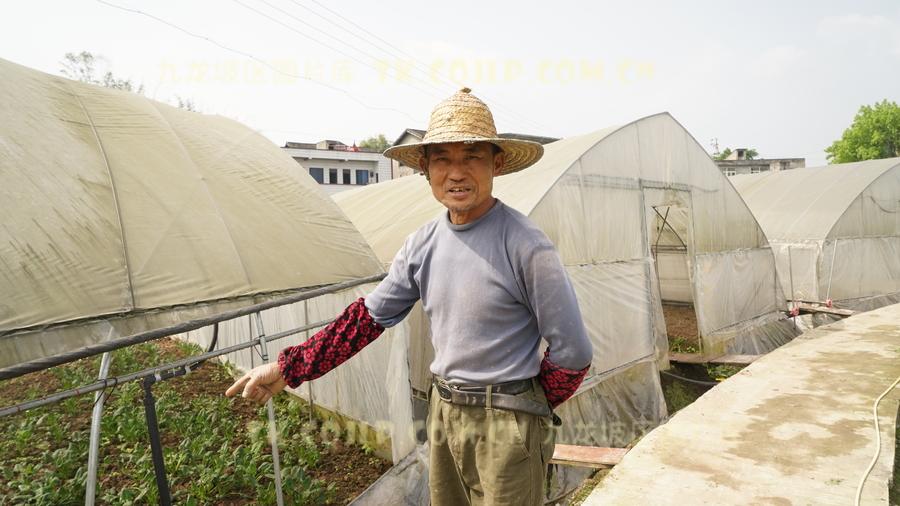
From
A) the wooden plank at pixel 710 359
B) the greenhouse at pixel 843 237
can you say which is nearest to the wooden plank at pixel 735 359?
the wooden plank at pixel 710 359

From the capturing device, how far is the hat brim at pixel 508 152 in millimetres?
1871

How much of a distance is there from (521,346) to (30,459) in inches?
199

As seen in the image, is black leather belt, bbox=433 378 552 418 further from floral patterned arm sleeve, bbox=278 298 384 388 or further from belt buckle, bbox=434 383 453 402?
floral patterned arm sleeve, bbox=278 298 384 388

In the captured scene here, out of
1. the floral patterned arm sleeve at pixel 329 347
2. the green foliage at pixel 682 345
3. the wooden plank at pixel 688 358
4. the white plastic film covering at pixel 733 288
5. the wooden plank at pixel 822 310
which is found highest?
the floral patterned arm sleeve at pixel 329 347

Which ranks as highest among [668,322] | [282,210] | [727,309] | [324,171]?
[324,171]

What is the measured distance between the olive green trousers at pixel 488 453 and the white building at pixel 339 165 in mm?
33820

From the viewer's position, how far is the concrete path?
3047mm

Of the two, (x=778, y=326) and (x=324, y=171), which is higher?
(x=324, y=171)

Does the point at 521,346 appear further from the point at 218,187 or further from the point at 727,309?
the point at 727,309

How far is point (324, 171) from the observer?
117 ft

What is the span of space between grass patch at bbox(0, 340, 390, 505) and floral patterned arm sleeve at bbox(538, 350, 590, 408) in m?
2.73

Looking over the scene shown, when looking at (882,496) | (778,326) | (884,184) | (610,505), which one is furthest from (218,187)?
(884,184)

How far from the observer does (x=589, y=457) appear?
3734 millimetres

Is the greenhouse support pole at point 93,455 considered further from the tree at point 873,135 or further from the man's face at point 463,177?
the tree at point 873,135
